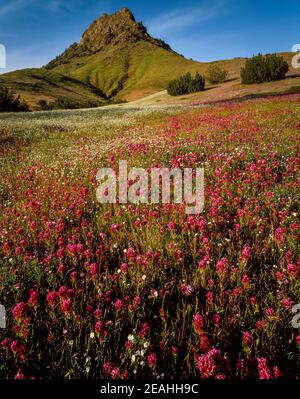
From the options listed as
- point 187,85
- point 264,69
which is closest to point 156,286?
point 264,69

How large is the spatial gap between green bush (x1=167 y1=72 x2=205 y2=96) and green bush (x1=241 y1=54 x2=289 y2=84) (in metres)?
13.3

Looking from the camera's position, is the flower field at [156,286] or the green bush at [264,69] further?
the green bush at [264,69]

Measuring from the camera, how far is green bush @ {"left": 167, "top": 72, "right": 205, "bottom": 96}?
255 feet

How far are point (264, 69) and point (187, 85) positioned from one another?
20750 millimetres

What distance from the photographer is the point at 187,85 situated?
79.0 meters

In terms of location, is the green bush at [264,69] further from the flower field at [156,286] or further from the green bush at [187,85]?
the flower field at [156,286]

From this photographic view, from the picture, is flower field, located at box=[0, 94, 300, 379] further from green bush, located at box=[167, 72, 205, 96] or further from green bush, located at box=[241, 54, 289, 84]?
green bush, located at box=[167, 72, 205, 96]

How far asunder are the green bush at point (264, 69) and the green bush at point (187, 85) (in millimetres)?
13328

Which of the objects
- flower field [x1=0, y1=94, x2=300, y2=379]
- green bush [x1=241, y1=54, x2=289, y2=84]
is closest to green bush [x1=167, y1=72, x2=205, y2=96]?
green bush [x1=241, y1=54, x2=289, y2=84]

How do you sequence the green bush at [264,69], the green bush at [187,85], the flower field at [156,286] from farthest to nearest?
the green bush at [187,85] < the green bush at [264,69] < the flower field at [156,286]

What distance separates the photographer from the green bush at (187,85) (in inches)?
3066

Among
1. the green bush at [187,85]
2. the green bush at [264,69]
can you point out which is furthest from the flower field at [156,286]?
the green bush at [187,85]
